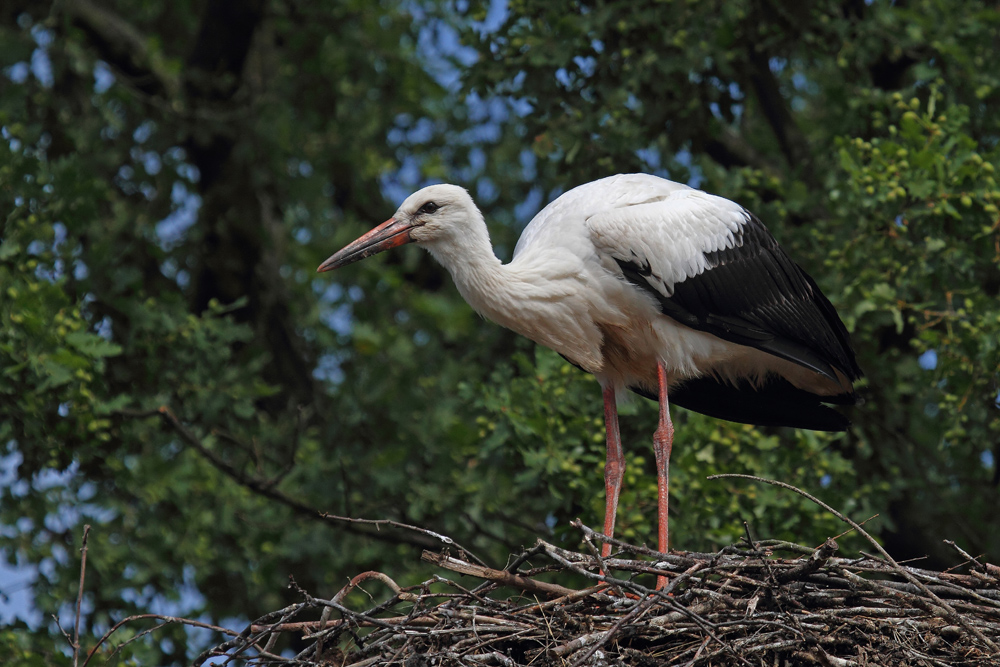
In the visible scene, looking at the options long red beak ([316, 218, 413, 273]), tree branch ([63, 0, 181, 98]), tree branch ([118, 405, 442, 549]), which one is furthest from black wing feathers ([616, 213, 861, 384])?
tree branch ([63, 0, 181, 98])

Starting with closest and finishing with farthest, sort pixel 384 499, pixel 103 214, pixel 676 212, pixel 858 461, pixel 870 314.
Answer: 1. pixel 676 212
2. pixel 870 314
3. pixel 858 461
4. pixel 384 499
5. pixel 103 214

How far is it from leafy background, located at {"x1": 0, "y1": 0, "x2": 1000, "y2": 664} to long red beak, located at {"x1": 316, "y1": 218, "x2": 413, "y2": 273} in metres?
1.33

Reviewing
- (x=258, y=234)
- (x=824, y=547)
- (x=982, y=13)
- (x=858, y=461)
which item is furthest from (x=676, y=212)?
(x=258, y=234)

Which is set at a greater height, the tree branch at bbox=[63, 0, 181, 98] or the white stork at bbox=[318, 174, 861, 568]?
the tree branch at bbox=[63, 0, 181, 98]

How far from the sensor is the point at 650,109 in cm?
699

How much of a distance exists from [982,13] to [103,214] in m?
5.85

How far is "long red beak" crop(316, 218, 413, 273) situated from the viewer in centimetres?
527

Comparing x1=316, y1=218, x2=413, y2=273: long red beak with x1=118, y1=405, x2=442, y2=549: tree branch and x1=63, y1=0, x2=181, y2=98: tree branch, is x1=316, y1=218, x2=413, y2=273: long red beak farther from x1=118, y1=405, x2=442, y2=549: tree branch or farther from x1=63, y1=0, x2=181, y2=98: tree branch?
x1=63, y1=0, x2=181, y2=98: tree branch

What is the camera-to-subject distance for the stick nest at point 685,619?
4047 millimetres

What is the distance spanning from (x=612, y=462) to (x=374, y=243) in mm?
1506

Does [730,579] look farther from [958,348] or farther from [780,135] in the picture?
[780,135]

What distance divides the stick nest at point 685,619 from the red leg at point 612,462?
117 cm

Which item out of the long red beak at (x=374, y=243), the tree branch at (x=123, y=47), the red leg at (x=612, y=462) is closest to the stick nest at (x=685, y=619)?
the red leg at (x=612, y=462)

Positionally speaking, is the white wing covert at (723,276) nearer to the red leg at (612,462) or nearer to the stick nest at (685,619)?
the red leg at (612,462)
